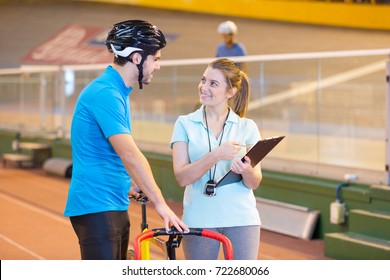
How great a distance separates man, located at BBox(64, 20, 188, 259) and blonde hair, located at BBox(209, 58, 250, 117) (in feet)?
1.38

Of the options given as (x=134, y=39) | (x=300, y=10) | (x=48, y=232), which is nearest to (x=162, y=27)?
(x=300, y=10)

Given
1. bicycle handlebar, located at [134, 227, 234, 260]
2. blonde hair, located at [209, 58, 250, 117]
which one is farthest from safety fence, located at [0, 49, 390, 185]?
bicycle handlebar, located at [134, 227, 234, 260]

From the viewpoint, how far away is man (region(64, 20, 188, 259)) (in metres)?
3.09

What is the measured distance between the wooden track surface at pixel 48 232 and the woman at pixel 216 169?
9.18ft

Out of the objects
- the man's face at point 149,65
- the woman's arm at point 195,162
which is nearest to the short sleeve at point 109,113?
the man's face at point 149,65

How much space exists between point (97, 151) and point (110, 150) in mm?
51

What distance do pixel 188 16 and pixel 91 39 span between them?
6695 mm

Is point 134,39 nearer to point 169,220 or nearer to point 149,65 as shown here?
point 149,65

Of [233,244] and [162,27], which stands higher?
[162,27]

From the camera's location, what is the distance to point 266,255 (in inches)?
280

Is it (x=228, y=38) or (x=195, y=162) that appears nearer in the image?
(x=195, y=162)

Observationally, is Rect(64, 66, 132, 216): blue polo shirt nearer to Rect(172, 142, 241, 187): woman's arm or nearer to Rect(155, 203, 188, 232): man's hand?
Rect(155, 203, 188, 232): man's hand

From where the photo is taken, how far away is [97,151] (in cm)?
316

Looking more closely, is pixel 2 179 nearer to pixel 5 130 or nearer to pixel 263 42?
pixel 5 130
